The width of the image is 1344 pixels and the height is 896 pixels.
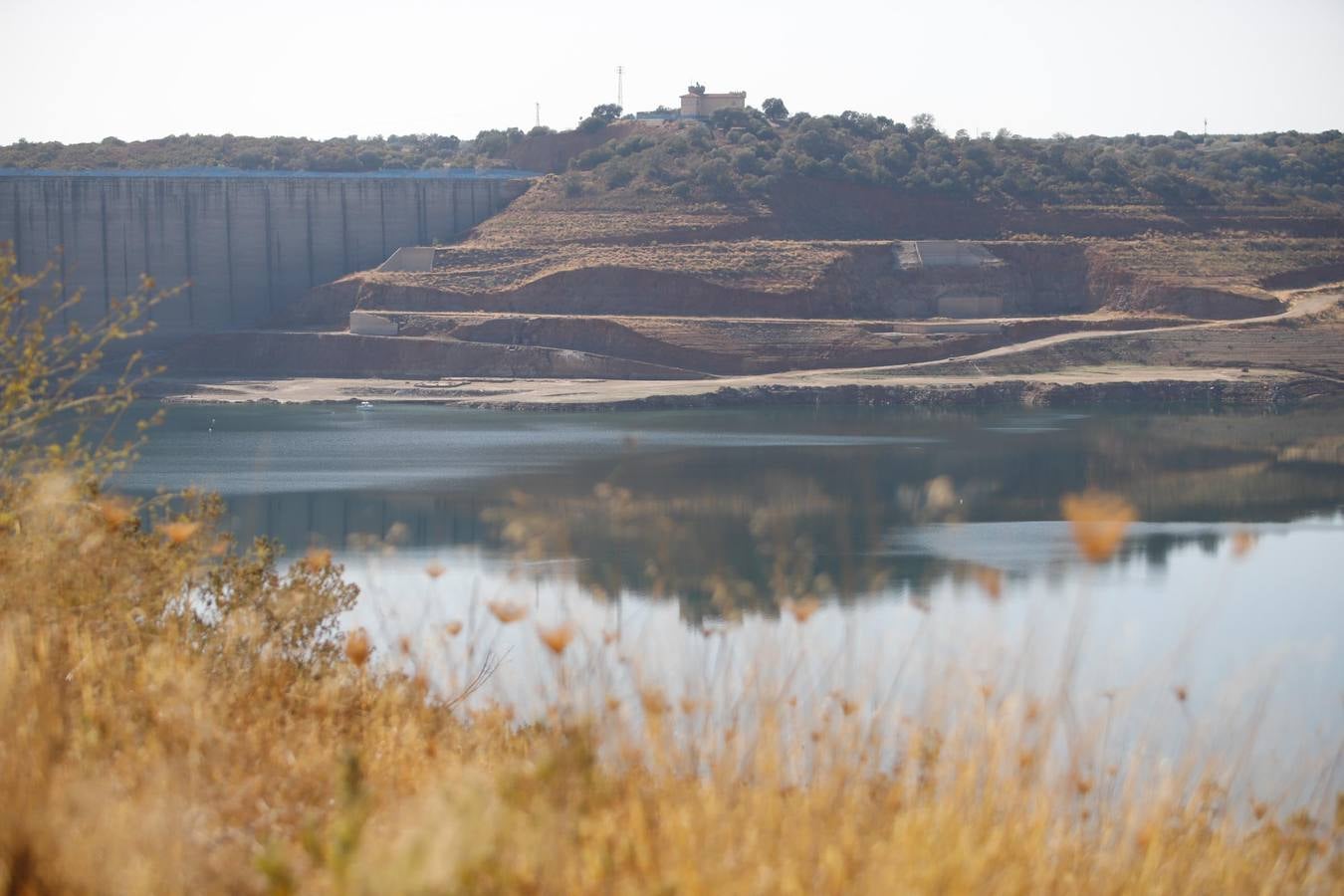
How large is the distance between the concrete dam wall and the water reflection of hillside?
29349 millimetres

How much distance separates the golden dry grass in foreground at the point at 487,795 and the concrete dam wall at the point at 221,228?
2385 inches

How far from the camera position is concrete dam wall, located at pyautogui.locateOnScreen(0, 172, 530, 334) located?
65.0 meters

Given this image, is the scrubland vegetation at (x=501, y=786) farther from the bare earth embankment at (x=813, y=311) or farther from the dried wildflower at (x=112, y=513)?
the bare earth embankment at (x=813, y=311)

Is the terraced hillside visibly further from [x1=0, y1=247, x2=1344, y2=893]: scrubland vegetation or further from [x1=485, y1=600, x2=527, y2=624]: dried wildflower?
[x1=485, y1=600, x2=527, y2=624]: dried wildflower

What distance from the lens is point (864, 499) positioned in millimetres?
29047

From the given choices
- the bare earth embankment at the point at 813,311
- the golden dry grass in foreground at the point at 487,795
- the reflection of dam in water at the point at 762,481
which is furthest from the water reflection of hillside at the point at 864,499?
the bare earth embankment at the point at 813,311

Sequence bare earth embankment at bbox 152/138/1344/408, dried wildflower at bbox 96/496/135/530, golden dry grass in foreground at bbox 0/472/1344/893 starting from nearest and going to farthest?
golden dry grass in foreground at bbox 0/472/1344/893 → dried wildflower at bbox 96/496/135/530 → bare earth embankment at bbox 152/138/1344/408

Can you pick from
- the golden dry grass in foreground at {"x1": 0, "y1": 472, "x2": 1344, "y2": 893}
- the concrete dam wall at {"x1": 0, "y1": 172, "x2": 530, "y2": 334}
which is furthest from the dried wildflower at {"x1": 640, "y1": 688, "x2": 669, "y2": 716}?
the concrete dam wall at {"x1": 0, "y1": 172, "x2": 530, "y2": 334}

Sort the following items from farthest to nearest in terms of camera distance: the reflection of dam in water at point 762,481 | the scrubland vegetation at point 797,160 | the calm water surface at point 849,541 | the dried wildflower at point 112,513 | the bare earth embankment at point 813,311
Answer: the scrubland vegetation at point 797,160, the bare earth embankment at point 813,311, the reflection of dam in water at point 762,481, the calm water surface at point 849,541, the dried wildflower at point 112,513

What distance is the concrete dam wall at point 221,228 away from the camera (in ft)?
213

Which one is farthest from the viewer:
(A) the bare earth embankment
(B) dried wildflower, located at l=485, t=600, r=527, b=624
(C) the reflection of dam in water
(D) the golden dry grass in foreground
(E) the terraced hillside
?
(E) the terraced hillside

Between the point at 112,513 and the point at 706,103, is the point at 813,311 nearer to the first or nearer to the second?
the point at 706,103

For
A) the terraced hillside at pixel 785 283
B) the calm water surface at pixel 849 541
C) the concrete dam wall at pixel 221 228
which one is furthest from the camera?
the concrete dam wall at pixel 221 228

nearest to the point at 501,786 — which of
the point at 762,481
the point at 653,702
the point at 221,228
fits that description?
the point at 653,702
